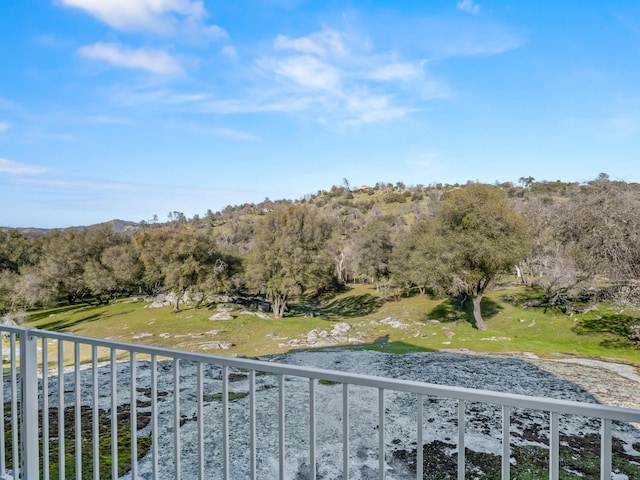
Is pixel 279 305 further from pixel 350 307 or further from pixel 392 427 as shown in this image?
pixel 392 427

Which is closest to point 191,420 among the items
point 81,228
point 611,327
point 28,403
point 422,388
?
point 28,403

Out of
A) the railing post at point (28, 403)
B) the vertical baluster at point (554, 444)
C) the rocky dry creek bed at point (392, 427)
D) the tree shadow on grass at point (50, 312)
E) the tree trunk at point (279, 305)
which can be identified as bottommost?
the tree shadow on grass at point (50, 312)

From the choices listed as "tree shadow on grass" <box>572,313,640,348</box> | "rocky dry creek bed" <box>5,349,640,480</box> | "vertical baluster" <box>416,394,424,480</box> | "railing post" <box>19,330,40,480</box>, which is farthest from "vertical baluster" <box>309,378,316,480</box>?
"tree shadow on grass" <box>572,313,640,348</box>

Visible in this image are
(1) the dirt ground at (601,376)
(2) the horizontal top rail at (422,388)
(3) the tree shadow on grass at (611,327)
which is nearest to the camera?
(2) the horizontal top rail at (422,388)

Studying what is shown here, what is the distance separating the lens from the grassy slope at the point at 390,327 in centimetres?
1207

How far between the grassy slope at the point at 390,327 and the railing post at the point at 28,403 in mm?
10008

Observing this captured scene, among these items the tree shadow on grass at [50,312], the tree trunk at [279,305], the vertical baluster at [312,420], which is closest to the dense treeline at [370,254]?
the tree trunk at [279,305]

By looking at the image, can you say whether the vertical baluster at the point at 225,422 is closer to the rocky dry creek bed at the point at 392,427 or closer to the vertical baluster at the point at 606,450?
the rocky dry creek bed at the point at 392,427

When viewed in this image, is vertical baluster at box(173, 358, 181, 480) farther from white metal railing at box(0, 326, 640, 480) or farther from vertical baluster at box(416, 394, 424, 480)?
vertical baluster at box(416, 394, 424, 480)

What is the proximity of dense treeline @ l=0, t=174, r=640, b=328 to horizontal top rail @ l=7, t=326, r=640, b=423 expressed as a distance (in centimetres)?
1155

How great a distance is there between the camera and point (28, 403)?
203 cm

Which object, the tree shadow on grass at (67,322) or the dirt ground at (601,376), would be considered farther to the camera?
the tree shadow on grass at (67,322)

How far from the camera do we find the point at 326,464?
4059 millimetres

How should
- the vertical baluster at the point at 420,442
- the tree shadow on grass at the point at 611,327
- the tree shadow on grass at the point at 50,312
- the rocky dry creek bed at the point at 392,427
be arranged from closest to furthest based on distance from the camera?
the vertical baluster at the point at 420,442 < the rocky dry creek bed at the point at 392,427 < the tree shadow on grass at the point at 611,327 < the tree shadow on grass at the point at 50,312
